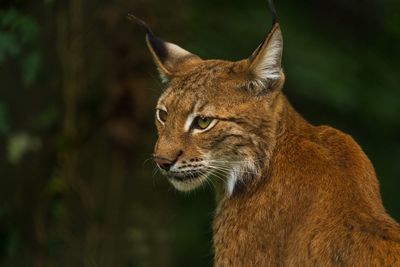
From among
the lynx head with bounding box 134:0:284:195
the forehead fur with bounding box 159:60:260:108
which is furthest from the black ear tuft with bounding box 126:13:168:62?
the lynx head with bounding box 134:0:284:195

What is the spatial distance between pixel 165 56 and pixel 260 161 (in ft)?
3.79

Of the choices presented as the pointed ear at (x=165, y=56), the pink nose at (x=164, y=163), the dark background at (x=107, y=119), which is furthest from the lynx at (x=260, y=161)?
the dark background at (x=107, y=119)

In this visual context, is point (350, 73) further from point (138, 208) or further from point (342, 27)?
point (138, 208)

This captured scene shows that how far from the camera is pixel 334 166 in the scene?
671cm

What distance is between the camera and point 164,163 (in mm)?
6742

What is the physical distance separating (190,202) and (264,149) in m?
3.89

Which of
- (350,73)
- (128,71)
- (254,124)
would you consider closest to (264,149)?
(254,124)

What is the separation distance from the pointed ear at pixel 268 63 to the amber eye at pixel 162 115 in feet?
1.99

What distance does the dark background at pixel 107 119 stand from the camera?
10.0 meters

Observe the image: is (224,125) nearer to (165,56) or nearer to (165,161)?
(165,161)

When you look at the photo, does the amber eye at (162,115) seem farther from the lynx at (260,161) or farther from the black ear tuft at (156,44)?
the black ear tuft at (156,44)

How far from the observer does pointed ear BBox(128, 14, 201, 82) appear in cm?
738

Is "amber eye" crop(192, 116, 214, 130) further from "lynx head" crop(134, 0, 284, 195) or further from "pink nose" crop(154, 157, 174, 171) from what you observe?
"pink nose" crop(154, 157, 174, 171)

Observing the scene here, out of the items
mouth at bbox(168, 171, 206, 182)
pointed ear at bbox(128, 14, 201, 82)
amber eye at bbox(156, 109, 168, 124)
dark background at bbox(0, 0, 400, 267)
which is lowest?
dark background at bbox(0, 0, 400, 267)
